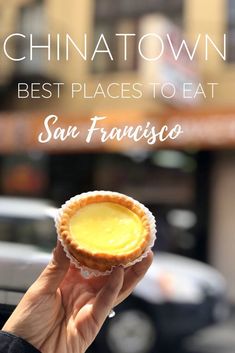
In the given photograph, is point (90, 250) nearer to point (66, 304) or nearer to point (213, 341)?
point (66, 304)

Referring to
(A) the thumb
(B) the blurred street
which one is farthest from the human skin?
(B) the blurred street

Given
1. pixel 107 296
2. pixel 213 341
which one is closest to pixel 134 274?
pixel 107 296

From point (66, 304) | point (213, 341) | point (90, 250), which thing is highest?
point (90, 250)

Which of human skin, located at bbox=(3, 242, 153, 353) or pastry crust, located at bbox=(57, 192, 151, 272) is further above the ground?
pastry crust, located at bbox=(57, 192, 151, 272)

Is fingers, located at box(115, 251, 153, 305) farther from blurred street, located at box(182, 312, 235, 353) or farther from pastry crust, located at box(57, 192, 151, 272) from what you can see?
blurred street, located at box(182, 312, 235, 353)

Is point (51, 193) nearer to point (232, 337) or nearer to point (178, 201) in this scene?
point (178, 201)

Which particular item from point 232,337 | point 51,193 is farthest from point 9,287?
point 51,193
